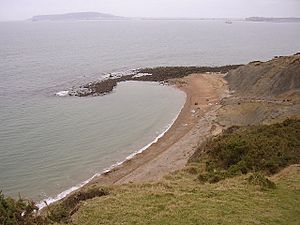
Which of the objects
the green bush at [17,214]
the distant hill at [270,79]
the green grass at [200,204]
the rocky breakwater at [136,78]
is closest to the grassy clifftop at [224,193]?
the green grass at [200,204]

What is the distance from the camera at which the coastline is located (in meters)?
26.8

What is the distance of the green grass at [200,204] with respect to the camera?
13891mm

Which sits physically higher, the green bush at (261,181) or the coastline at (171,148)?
the green bush at (261,181)

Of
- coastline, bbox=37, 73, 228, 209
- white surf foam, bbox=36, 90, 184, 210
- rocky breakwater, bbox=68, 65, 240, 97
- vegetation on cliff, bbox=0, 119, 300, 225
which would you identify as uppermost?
vegetation on cliff, bbox=0, 119, 300, 225

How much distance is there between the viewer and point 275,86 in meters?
47.8

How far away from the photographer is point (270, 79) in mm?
50469

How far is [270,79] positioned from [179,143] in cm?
2233

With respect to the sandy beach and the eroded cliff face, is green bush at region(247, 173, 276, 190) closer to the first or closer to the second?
the sandy beach

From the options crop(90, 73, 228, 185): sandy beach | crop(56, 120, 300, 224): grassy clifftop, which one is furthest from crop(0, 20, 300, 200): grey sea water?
crop(56, 120, 300, 224): grassy clifftop

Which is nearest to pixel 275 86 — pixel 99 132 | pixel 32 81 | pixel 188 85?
pixel 188 85

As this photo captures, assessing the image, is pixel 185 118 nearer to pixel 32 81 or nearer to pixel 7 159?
pixel 7 159

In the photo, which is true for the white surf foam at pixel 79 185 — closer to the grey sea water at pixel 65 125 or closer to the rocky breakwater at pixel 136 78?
the grey sea water at pixel 65 125

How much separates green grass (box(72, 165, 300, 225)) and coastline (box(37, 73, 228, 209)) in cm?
654

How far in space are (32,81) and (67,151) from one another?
39.7 meters
